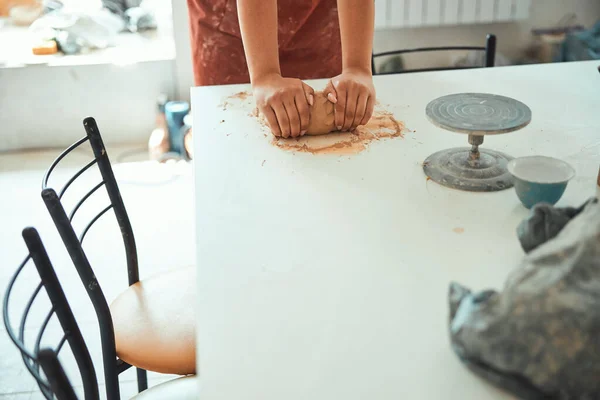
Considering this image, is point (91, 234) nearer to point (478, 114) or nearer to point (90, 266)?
point (90, 266)

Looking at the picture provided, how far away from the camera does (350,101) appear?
4.33 feet

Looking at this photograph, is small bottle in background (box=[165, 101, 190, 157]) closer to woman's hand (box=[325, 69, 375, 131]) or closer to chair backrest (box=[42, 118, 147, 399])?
chair backrest (box=[42, 118, 147, 399])

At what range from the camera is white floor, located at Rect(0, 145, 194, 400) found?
6.11 feet

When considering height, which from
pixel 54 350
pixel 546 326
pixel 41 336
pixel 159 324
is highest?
pixel 546 326

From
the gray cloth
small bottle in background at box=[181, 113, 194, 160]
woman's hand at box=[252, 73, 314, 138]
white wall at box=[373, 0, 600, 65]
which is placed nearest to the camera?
the gray cloth

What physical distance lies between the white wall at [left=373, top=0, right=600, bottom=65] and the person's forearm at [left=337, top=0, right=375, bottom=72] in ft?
5.27

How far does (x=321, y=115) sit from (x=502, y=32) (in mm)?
2115

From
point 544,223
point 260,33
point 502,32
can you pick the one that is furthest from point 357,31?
point 502,32

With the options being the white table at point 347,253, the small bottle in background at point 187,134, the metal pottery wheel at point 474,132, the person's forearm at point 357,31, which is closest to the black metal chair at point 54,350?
the white table at point 347,253

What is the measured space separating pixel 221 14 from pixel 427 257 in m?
1.07

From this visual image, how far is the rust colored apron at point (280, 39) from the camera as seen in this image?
171 cm

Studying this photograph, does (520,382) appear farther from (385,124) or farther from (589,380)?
(385,124)

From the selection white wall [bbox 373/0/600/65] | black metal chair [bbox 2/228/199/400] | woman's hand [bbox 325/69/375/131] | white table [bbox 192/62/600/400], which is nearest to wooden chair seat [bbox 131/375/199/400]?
black metal chair [bbox 2/228/199/400]

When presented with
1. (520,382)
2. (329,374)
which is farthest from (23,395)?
(520,382)
